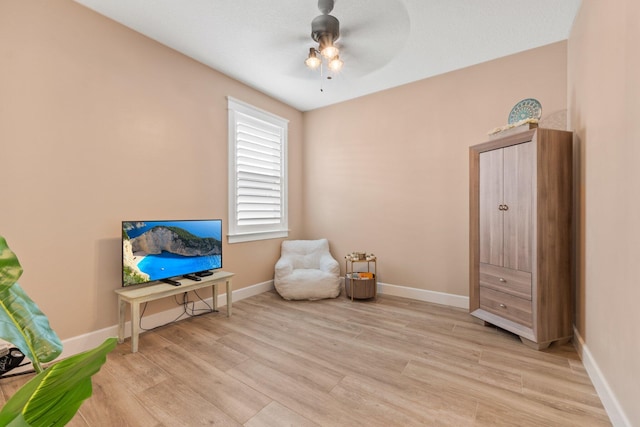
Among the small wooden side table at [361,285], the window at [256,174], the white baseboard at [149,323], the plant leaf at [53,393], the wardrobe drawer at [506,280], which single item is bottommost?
the white baseboard at [149,323]

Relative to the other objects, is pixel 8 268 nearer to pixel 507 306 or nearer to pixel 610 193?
pixel 610 193

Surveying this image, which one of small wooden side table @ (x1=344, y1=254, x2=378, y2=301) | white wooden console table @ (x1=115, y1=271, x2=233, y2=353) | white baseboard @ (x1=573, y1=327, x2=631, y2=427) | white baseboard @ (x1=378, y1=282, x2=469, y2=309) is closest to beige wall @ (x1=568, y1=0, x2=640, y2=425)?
white baseboard @ (x1=573, y1=327, x2=631, y2=427)

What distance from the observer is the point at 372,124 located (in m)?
3.82

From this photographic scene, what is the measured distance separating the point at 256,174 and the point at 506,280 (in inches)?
118

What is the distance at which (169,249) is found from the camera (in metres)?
2.59

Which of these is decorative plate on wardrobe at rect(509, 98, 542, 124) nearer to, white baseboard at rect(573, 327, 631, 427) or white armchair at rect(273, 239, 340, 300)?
white baseboard at rect(573, 327, 631, 427)

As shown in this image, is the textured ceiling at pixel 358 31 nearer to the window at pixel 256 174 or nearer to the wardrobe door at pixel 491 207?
the window at pixel 256 174

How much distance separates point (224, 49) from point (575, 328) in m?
4.00

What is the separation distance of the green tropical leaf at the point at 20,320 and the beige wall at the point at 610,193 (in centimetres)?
213

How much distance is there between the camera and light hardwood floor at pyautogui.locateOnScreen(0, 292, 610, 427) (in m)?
1.53

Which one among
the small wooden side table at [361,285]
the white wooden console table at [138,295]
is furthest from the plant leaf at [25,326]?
the small wooden side table at [361,285]

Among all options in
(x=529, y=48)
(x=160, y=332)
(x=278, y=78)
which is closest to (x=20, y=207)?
(x=160, y=332)

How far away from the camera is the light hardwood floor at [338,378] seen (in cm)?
153

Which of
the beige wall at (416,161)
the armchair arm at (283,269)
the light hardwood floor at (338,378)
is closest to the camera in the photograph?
the light hardwood floor at (338,378)
